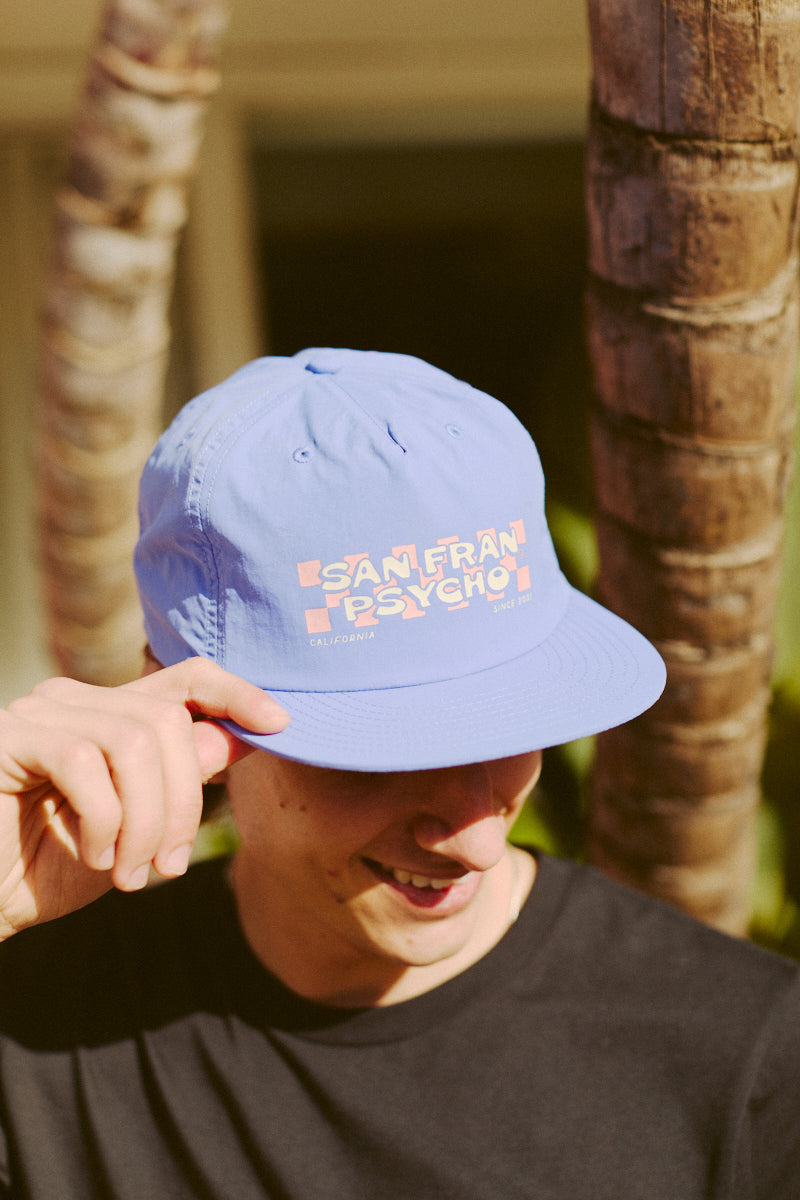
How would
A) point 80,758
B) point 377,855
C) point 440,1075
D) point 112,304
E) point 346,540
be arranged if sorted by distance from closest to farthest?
1. point 80,758
2. point 346,540
3. point 377,855
4. point 440,1075
5. point 112,304

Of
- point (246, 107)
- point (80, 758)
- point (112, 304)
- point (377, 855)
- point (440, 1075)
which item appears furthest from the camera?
point (246, 107)

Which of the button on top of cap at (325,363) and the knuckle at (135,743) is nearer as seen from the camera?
the knuckle at (135,743)

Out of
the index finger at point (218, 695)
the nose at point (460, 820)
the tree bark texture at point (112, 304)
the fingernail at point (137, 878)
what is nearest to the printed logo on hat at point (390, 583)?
the index finger at point (218, 695)

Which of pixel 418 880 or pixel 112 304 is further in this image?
pixel 112 304

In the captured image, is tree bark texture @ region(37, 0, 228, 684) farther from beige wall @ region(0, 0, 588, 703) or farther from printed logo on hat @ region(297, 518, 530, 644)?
beige wall @ region(0, 0, 588, 703)

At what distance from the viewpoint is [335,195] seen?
5078mm

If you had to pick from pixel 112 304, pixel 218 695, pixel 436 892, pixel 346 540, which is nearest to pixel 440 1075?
pixel 436 892

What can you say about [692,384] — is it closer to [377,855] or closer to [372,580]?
[372,580]

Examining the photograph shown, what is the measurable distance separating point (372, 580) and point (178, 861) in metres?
0.40

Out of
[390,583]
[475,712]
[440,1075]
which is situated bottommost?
[440,1075]

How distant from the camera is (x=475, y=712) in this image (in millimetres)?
1275

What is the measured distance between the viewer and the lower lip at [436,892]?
1423 mm

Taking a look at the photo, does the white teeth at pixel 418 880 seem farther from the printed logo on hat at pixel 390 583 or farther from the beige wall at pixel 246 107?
the beige wall at pixel 246 107

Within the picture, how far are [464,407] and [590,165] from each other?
53 cm
